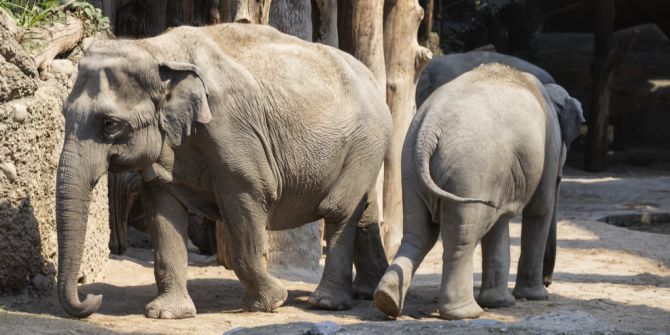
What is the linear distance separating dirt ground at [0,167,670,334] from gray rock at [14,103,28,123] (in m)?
1.03

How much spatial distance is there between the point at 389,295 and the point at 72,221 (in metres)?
1.81

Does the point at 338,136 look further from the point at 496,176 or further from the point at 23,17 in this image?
the point at 23,17

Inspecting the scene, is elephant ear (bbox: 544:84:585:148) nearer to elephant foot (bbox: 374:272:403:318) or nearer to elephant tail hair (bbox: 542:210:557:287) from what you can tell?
elephant tail hair (bbox: 542:210:557:287)

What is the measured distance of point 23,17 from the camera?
7.39 meters

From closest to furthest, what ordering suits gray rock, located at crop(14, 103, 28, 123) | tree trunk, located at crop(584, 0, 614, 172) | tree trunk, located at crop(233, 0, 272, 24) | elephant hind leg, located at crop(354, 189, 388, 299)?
gray rock, located at crop(14, 103, 28, 123) < elephant hind leg, located at crop(354, 189, 388, 299) < tree trunk, located at crop(233, 0, 272, 24) < tree trunk, located at crop(584, 0, 614, 172)

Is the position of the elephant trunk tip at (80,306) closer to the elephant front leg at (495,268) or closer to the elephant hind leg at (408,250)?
the elephant hind leg at (408,250)

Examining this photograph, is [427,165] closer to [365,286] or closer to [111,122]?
[365,286]

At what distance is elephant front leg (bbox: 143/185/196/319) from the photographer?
672 cm

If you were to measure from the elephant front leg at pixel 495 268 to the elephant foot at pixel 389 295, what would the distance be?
0.86m

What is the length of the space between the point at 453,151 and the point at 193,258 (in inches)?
134

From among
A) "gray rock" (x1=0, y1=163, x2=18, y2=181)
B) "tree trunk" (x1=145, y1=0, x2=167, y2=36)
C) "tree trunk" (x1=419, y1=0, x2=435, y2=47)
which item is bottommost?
"gray rock" (x1=0, y1=163, x2=18, y2=181)

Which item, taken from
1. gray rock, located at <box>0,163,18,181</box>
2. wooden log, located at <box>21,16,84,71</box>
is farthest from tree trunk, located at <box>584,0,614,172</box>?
gray rock, located at <box>0,163,18,181</box>

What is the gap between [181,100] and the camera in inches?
256

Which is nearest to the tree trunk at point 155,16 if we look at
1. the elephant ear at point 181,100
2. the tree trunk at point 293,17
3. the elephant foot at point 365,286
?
the tree trunk at point 293,17
